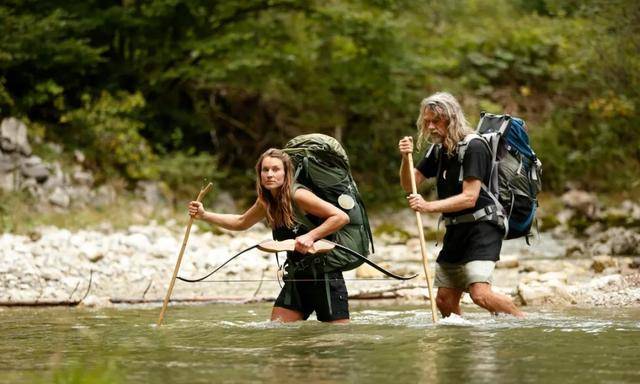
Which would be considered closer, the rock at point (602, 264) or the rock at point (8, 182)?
the rock at point (602, 264)

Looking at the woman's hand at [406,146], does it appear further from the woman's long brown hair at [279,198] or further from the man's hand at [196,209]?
the man's hand at [196,209]

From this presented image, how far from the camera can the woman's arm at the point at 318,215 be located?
690cm

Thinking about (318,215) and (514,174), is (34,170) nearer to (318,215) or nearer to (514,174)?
(318,215)

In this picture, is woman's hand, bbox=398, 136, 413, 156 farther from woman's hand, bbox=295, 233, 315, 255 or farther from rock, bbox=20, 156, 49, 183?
rock, bbox=20, 156, 49, 183

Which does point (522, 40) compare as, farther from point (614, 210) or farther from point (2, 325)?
point (2, 325)

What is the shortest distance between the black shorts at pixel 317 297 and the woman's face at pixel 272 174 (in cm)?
74

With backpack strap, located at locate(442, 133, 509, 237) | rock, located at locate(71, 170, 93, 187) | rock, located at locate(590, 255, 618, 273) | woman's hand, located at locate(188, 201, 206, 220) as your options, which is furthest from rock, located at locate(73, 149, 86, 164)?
backpack strap, located at locate(442, 133, 509, 237)

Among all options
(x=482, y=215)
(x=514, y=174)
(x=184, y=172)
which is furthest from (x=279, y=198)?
(x=184, y=172)

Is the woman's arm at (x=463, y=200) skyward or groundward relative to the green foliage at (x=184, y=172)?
groundward

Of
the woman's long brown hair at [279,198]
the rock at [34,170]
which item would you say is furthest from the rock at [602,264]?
the rock at [34,170]

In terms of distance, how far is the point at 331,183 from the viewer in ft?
23.6

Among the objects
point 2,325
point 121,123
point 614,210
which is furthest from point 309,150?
point 614,210

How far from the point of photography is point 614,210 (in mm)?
22750

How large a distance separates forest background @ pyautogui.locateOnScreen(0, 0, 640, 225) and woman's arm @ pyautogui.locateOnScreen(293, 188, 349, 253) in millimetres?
11528
